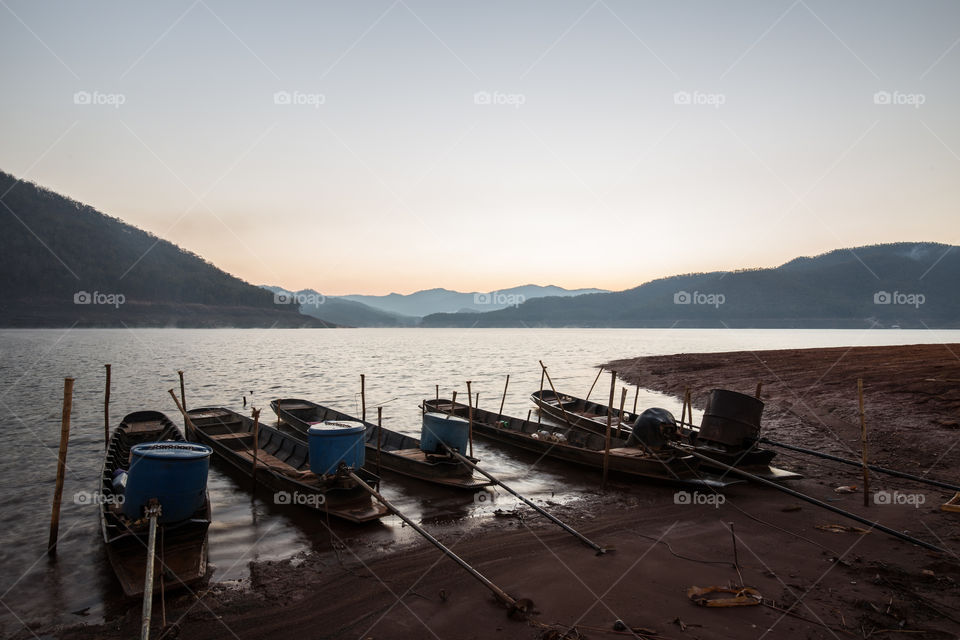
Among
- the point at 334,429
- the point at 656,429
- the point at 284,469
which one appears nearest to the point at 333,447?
the point at 334,429

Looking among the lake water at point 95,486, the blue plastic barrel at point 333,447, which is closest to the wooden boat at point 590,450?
the lake water at point 95,486

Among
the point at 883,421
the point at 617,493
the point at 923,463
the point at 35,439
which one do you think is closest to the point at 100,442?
the point at 35,439

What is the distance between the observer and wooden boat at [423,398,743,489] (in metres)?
14.4

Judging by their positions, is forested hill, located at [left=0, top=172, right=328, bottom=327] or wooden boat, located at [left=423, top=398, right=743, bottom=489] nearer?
wooden boat, located at [left=423, top=398, right=743, bottom=489]

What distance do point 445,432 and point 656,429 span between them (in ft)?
21.6

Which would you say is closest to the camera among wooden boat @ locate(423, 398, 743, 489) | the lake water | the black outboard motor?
the lake water

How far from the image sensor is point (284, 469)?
13.9 m

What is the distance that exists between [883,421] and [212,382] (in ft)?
150

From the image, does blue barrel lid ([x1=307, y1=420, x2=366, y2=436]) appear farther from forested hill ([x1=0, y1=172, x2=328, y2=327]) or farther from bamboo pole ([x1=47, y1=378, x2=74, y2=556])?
forested hill ([x1=0, y1=172, x2=328, y2=327])

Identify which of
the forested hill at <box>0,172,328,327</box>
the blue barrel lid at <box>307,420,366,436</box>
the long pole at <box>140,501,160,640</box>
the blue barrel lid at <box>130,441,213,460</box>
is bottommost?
the long pole at <box>140,501,160,640</box>

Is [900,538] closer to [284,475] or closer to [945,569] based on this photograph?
[945,569]

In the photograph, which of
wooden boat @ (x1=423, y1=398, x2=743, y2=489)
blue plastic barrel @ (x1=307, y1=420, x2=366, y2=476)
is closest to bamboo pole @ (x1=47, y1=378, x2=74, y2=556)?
blue plastic barrel @ (x1=307, y1=420, x2=366, y2=476)

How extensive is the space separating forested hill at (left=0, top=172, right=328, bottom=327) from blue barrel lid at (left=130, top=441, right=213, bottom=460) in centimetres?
16467

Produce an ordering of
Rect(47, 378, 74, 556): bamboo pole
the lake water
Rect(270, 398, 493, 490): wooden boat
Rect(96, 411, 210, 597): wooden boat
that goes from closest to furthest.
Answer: Rect(96, 411, 210, 597): wooden boat, the lake water, Rect(47, 378, 74, 556): bamboo pole, Rect(270, 398, 493, 490): wooden boat
